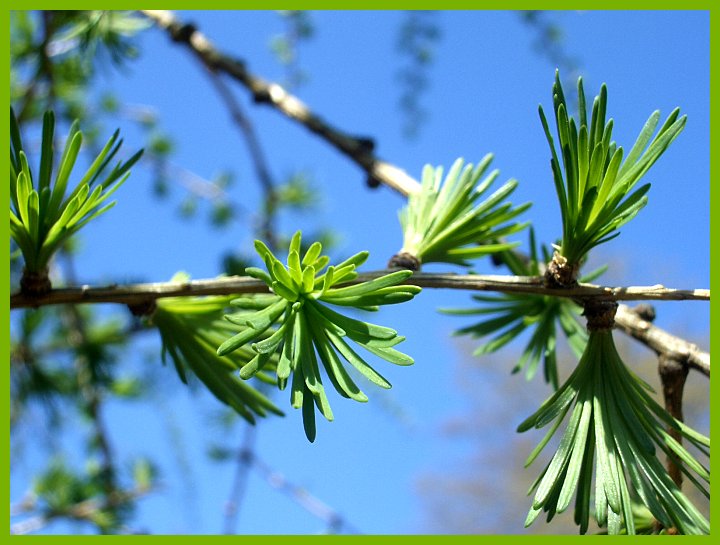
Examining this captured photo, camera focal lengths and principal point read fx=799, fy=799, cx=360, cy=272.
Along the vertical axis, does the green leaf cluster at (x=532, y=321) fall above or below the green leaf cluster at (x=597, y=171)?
below

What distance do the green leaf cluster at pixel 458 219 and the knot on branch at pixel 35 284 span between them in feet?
0.52

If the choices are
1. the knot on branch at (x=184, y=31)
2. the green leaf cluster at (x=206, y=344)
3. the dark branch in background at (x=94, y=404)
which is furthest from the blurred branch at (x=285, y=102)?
the dark branch in background at (x=94, y=404)

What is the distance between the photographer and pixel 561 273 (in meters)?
0.32

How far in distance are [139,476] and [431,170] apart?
27.7 inches

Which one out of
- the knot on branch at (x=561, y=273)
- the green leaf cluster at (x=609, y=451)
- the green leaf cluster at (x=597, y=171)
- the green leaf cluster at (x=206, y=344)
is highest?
the green leaf cluster at (x=597, y=171)

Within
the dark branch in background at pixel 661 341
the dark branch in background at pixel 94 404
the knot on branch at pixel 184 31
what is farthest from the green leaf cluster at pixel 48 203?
the dark branch in background at pixel 94 404

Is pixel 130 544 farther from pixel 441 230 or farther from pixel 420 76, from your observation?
pixel 420 76

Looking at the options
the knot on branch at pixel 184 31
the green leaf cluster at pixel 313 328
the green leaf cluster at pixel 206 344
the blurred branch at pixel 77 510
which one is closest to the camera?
the green leaf cluster at pixel 313 328

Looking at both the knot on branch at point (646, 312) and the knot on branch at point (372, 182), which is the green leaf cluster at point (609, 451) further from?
the knot on branch at point (372, 182)

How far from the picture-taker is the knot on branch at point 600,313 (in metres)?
0.32

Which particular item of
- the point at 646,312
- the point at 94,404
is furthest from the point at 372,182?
the point at 94,404

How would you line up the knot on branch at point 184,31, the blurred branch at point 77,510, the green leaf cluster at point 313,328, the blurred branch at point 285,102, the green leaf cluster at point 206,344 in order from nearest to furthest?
the green leaf cluster at point 313,328, the green leaf cluster at point 206,344, the blurred branch at point 285,102, the knot on branch at point 184,31, the blurred branch at point 77,510

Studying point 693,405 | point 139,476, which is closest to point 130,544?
point 139,476

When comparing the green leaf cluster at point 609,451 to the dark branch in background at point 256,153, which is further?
the dark branch in background at point 256,153
